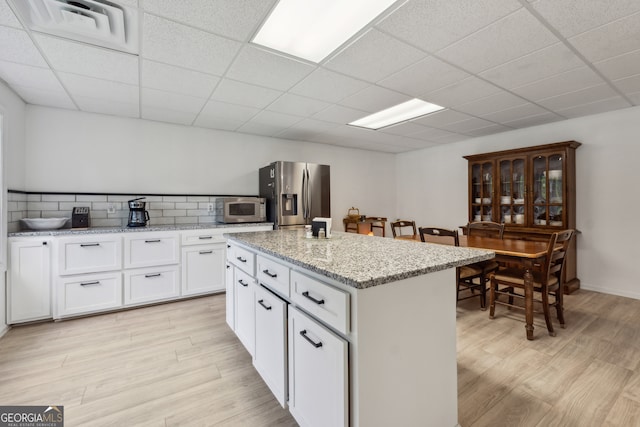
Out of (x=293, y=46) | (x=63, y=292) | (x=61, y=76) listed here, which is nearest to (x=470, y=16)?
(x=293, y=46)

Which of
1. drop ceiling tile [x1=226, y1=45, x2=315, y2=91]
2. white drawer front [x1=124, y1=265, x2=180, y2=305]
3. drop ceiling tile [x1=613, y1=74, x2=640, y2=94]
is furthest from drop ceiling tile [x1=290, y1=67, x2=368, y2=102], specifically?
white drawer front [x1=124, y1=265, x2=180, y2=305]

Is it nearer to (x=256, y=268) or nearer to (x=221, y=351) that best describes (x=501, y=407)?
(x=256, y=268)

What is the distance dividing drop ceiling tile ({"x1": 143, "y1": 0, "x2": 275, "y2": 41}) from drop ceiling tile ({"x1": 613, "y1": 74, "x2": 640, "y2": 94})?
3236 mm

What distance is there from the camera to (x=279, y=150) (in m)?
4.79

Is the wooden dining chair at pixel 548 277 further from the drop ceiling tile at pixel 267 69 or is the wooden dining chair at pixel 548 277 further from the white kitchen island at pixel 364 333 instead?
the drop ceiling tile at pixel 267 69

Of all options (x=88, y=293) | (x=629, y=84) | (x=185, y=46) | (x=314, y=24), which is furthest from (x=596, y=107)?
(x=88, y=293)

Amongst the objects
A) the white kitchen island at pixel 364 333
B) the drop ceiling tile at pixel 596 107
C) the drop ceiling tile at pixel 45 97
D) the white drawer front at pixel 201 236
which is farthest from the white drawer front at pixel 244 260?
the drop ceiling tile at pixel 596 107

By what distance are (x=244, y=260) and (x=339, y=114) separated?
2.29 meters

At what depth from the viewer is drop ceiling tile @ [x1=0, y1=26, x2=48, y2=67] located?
1.87 metres

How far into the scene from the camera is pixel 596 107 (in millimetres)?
3338

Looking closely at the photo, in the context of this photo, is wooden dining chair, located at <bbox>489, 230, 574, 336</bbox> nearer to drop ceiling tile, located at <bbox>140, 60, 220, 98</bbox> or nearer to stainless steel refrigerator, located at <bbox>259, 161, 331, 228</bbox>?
stainless steel refrigerator, located at <bbox>259, 161, 331, 228</bbox>

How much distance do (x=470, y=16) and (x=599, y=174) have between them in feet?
10.9

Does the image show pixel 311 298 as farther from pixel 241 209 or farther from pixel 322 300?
pixel 241 209

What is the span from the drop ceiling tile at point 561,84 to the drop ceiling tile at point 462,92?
11.7 inches
